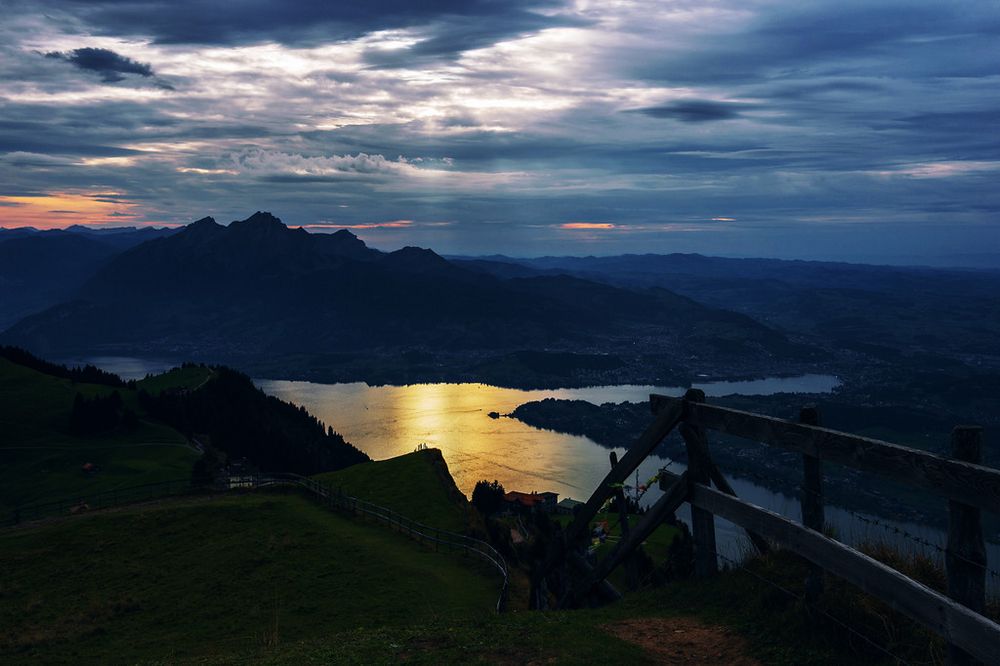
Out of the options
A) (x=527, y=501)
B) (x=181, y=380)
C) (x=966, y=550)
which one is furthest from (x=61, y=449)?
(x=966, y=550)

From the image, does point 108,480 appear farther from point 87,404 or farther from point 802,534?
point 802,534

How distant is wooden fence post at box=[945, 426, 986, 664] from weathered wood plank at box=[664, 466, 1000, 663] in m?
0.31

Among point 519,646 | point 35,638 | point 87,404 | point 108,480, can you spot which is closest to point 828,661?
point 519,646

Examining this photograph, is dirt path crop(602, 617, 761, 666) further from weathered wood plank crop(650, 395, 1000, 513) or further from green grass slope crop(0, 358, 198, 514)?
green grass slope crop(0, 358, 198, 514)

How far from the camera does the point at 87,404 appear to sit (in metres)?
110

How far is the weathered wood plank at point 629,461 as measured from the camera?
13078 mm

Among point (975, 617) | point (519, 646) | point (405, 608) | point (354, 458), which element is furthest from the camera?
point (354, 458)

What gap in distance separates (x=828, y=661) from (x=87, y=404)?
123 m

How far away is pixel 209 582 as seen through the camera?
32500mm

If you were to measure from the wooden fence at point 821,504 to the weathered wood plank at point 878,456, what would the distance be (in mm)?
13

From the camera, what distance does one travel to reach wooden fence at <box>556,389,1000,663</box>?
7766mm

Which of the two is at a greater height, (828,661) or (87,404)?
(828,661)

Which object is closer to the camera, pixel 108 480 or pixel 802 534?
pixel 802 534

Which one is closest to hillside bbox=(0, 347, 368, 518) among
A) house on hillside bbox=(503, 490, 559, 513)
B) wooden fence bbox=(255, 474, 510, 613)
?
wooden fence bbox=(255, 474, 510, 613)
